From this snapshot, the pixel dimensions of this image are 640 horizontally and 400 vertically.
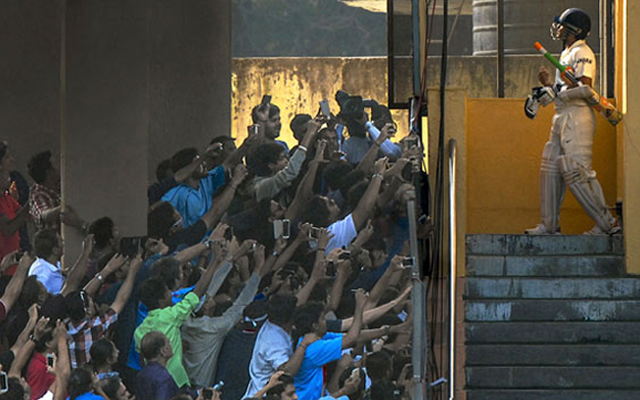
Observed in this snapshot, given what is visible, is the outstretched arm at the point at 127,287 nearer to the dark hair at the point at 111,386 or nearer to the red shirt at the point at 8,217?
the dark hair at the point at 111,386

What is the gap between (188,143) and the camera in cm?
1037

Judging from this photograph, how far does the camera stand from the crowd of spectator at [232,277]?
8062mm

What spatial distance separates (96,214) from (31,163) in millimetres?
555

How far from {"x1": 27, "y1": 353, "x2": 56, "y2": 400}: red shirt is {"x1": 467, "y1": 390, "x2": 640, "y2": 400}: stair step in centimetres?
241

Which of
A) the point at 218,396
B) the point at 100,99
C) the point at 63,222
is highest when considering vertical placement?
the point at 100,99

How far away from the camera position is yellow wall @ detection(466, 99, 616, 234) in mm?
11492

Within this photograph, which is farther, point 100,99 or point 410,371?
point 100,99

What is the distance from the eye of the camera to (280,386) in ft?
25.7

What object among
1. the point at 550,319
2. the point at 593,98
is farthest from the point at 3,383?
the point at 593,98

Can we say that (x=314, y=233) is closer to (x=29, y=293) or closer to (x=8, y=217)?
(x=29, y=293)

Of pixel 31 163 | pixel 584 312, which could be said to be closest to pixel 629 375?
pixel 584 312

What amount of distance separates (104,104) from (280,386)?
3189mm

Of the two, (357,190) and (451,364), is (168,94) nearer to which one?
(357,190)

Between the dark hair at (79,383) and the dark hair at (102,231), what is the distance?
5.66 ft
